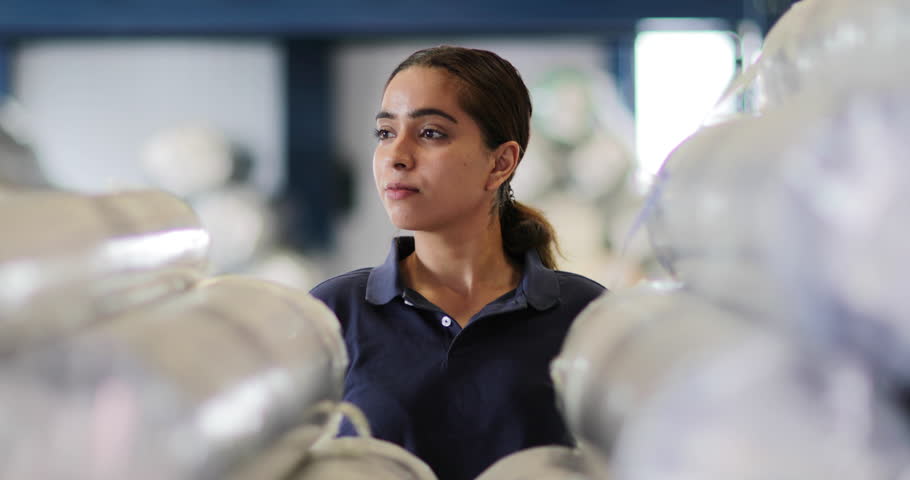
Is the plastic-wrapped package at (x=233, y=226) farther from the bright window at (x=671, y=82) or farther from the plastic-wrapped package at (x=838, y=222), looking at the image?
the plastic-wrapped package at (x=838, y=222)

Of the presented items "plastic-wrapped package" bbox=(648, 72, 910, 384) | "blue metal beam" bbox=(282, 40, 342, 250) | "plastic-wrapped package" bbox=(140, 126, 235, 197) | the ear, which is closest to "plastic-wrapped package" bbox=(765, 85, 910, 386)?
"plastic-wrapped package" bbox=(648, 72, 910, 384)

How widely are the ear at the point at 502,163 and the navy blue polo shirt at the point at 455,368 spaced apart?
140 millimetres

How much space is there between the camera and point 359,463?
690 millimetres

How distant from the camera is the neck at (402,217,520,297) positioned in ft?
4.04

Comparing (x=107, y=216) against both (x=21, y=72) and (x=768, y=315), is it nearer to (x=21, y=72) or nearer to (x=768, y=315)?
(x=768, y=315)

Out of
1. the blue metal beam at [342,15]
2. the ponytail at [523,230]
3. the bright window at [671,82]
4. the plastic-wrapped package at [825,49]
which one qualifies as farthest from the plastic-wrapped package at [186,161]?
the plastic-wrapped package at [825,49]

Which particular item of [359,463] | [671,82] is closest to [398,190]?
[359,463]

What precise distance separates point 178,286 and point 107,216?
9 cm

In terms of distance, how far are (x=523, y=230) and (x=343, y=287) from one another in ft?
0.86

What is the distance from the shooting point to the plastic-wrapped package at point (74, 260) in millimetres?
443

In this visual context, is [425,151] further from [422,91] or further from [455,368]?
[455,368]

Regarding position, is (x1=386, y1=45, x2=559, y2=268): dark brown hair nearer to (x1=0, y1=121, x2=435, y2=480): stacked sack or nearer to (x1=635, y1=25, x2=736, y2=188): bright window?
(x1=0, y1=121, x2=435, y2=480): stacked sack

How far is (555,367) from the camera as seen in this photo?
69cm

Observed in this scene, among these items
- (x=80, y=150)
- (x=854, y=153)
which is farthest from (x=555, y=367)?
(x=80, y=150)
